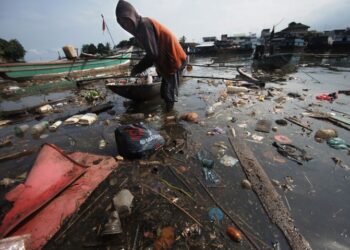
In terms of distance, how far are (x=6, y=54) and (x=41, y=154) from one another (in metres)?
27.0

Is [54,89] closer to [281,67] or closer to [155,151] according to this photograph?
[155,151]

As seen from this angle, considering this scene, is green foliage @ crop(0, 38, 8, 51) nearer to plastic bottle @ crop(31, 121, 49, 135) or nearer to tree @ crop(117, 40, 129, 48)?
tree @ crop(117, 40, 129, 48)

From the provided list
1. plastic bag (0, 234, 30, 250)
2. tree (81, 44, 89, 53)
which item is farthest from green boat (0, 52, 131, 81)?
tree (81, 44, 89, 53)

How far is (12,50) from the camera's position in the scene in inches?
831

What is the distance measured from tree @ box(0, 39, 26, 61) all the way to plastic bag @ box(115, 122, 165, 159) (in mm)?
26721

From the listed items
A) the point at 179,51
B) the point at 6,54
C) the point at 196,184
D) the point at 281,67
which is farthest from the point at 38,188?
the point at 6,54

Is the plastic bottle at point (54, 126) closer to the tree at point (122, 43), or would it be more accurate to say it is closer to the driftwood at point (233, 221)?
the driftwood at point (233, 221)

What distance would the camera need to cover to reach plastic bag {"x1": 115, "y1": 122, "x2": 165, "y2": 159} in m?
2.73

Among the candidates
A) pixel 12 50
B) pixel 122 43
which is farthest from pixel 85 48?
pixel 122 43

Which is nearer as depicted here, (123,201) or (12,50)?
(123,201)

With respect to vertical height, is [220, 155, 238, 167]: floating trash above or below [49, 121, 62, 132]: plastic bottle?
below

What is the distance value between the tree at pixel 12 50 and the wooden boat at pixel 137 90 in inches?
970

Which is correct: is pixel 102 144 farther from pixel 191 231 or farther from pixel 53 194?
pixel 191 231

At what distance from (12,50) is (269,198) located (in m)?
28.9
